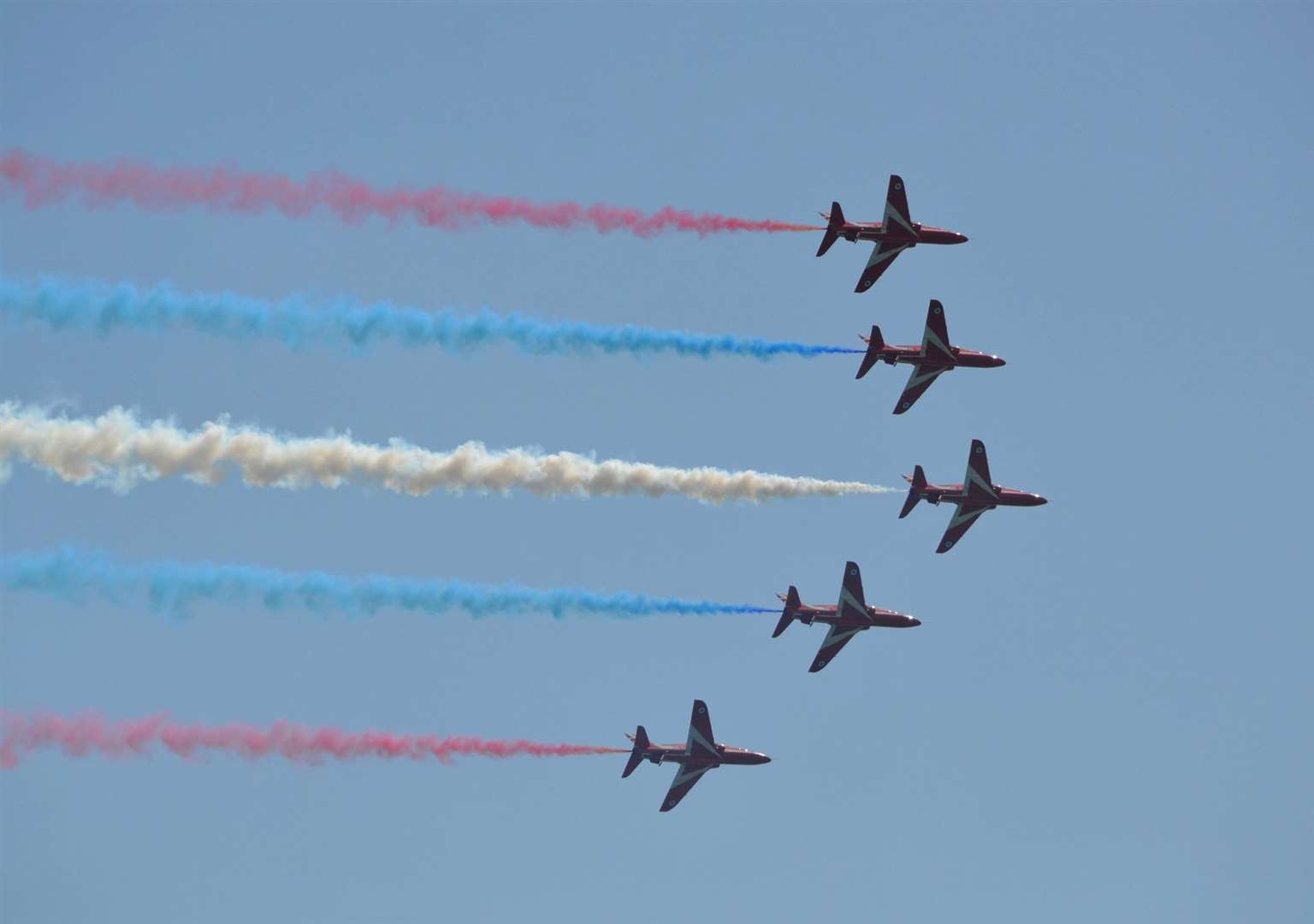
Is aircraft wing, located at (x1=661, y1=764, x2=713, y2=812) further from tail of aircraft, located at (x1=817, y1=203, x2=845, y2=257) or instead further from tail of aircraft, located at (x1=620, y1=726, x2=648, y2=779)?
tail of aircraft, located at (x1=817, y1=203, x2=845, y2=257)

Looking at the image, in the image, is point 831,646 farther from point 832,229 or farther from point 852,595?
point 832,229

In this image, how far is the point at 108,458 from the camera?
5347 centimetres

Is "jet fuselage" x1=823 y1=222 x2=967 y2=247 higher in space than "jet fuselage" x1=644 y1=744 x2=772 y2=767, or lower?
higher

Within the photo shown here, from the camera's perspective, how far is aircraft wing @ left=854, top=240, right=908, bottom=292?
6862 centimetres

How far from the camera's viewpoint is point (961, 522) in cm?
7269

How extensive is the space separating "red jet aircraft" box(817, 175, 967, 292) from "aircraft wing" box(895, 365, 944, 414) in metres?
3.31

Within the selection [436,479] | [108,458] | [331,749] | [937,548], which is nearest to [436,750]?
[331,749]

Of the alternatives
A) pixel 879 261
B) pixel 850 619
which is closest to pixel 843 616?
pixel 850 619

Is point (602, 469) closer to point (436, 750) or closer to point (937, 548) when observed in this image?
point (436, 750)

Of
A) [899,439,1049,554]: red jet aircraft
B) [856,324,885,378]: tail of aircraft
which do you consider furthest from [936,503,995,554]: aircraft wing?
[856,324,885,378]: tail of aircraft

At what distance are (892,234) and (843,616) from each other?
40.2 feet

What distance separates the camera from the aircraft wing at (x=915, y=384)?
70.1 m

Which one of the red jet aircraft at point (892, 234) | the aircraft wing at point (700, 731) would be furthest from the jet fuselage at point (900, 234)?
the aircraft wing at point (700, 731)

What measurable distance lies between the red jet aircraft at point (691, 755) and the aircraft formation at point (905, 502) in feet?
0.09
